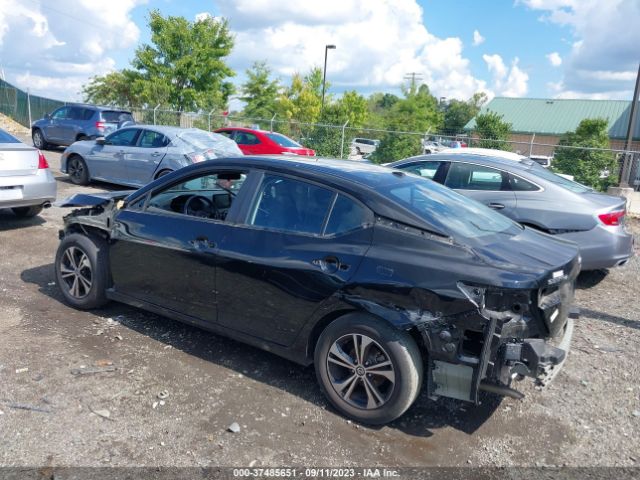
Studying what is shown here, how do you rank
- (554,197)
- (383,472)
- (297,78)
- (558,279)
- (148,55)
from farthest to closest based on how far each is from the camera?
(297,78), (148,55), (554,197), (558,279), (383,472)

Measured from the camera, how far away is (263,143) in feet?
54.5

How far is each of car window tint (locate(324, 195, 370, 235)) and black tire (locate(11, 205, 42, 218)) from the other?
6506 millimetres

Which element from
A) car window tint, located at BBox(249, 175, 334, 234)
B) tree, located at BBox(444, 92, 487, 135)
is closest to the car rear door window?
car window tint, located at BBox(249, 175, 334, 234)

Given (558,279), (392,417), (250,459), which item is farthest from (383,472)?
(558,279)

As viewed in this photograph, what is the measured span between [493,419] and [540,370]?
0.73 m

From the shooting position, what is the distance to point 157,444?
3094mm

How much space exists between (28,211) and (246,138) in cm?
942

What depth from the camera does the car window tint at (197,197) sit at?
4457 millimetres

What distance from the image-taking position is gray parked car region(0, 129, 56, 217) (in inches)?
287

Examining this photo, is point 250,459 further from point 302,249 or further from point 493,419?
point 493,419

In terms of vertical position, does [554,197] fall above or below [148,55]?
below

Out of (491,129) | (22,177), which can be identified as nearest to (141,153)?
(22,177)

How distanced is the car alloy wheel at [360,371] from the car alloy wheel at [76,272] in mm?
2613

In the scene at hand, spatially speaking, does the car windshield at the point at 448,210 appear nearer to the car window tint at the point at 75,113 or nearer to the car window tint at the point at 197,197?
the car window tint at the point at 197,197
